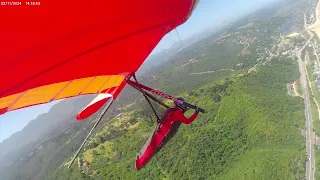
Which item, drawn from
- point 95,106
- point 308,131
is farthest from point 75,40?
point 308,131

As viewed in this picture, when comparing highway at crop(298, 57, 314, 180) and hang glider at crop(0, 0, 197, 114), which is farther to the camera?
highway at crop(298, 57, 314, 180)

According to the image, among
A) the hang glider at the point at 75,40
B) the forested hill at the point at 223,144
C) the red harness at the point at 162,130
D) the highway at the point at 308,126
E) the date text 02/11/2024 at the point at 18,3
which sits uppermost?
the date text 02/11/2024 at the point at 18,3

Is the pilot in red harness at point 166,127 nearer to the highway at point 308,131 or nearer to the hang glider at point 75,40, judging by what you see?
the hang glider at point 75,40

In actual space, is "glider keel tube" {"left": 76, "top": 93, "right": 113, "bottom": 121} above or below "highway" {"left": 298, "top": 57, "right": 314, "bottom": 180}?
above

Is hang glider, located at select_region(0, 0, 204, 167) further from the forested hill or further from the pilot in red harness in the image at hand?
the forested hill

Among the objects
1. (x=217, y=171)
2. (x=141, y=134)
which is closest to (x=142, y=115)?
(x=141, y=134)

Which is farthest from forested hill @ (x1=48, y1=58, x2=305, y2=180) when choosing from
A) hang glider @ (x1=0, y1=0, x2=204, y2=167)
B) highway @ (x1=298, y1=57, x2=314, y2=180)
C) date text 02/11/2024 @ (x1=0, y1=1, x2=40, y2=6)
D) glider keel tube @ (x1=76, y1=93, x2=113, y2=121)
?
A: date text 02/11/2024 @ (x1=0, y1=1, x2=40, y2=6)

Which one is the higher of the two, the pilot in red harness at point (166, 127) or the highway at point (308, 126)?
the pilot in red harness at point (166, 127)

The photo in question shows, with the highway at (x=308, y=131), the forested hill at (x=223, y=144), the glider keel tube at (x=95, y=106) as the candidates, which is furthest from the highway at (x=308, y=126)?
the glider keel tube at (x=95, y=106)

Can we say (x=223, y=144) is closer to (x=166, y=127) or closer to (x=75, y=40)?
(x=166, y=127)
